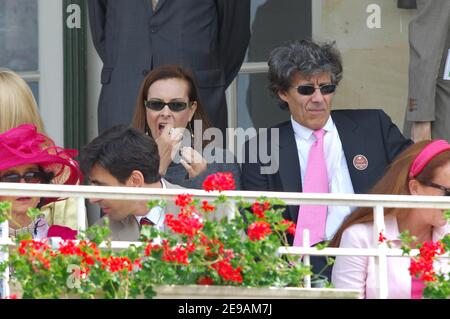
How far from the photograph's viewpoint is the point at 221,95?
7.94m

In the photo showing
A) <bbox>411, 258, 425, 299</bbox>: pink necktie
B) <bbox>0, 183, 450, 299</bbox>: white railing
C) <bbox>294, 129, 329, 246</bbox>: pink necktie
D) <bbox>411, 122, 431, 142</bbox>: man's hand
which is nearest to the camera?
<bbox>0, 183, 450, 299</bbox>: white railing

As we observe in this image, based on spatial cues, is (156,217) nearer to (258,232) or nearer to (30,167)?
(30,167)

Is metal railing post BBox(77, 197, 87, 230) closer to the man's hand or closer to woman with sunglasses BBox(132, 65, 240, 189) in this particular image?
woman with sunglasses BBox(132, 65, 240, 189)

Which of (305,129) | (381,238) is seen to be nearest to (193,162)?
(305,129)

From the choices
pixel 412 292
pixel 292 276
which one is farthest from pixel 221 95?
pixel 292 276

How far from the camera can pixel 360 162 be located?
727cm

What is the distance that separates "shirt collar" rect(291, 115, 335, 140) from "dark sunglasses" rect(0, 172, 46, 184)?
5.05ft

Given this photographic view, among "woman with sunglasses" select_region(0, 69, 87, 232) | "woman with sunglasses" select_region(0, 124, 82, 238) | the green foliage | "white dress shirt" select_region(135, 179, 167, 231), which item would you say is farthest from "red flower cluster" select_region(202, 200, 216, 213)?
"woman with sunglasses" select_region(0, 69, 87, 232)

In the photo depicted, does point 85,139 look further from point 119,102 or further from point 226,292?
point 226,292

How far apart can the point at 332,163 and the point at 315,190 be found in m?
0.18

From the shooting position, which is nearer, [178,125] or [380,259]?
[380,259]

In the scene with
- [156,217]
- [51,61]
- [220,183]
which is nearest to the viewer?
[220,183]

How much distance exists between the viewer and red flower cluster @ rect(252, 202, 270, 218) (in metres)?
5.20

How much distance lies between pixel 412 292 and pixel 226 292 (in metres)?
1.30
